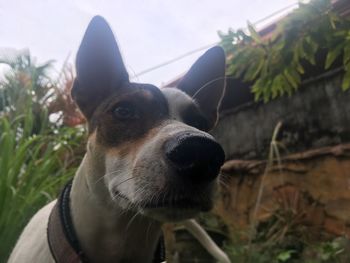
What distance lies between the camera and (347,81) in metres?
1.85

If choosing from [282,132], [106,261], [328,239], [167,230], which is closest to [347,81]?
[106,261]

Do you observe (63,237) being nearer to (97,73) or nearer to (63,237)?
(63,237)

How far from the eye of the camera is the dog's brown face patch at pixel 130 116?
5.18 ft

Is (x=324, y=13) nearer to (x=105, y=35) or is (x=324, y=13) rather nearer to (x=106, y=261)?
(x=105, y=35)

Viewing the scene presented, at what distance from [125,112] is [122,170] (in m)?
0.26

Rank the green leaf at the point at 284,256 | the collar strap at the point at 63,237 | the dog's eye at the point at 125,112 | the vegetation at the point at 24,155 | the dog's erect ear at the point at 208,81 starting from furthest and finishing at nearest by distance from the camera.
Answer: the green leaf at the point at 284,256, the vegetation at the point at 24,155, the dog's erect ear at the point at 208,81, the dog's eye at the point at 125,112, the collar strap at the point at 63,237

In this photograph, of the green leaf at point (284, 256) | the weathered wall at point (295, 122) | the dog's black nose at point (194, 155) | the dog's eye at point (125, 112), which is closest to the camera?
the dog's black nose at point (194, 155)

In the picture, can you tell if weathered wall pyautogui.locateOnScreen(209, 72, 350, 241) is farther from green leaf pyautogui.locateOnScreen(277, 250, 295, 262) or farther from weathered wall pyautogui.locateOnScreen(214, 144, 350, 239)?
green leaf pyautogui.locateOnScreen(277, 250, 295, 262)

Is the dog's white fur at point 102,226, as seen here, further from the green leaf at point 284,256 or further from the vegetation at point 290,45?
the green leaf at point 284,256

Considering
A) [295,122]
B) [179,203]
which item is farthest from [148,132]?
[295,122]

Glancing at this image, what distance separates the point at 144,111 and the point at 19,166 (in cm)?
135

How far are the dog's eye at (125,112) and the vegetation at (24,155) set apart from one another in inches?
45.0

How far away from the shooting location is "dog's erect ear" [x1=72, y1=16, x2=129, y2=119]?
72.2 inches

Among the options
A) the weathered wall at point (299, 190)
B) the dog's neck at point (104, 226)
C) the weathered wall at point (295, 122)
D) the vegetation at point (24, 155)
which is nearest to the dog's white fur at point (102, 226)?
the dog's neck at point (104, 226)
